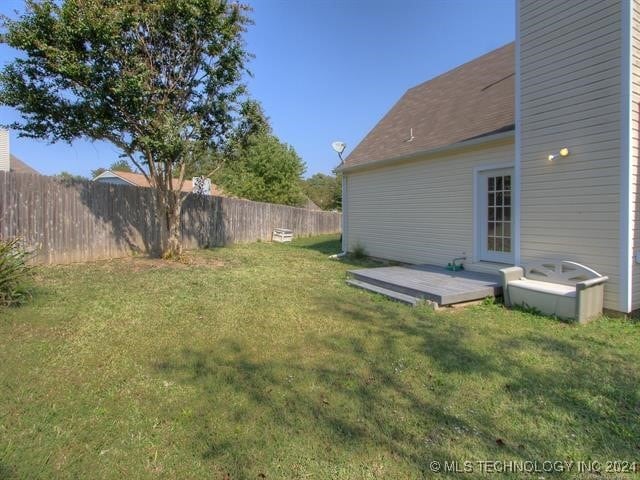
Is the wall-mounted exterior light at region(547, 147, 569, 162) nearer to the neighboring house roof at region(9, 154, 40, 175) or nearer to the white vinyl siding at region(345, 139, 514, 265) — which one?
the white vinyl siding at region(345, 139, 514, 265)

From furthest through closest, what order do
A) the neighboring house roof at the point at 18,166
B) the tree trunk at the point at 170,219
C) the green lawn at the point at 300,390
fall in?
the neighboring house roof at the point at 18,166, the tree trunk at the point at 170,219, the green lawn at the point at 300,390

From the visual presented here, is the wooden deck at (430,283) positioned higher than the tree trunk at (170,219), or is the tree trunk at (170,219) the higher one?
the tree trunk at (170,219)

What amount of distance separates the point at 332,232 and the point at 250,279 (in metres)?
16.6

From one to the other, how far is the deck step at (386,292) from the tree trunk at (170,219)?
4658mm

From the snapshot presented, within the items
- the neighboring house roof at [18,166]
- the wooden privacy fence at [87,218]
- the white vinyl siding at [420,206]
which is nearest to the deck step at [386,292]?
the white vinyl siding at [420,206]

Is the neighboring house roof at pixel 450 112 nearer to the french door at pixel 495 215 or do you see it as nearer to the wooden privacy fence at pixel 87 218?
the french door at pixel 495 215

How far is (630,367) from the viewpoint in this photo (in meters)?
3.48

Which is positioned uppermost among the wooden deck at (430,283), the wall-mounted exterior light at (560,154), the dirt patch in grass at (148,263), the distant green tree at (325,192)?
the distant green tree at (325,192)

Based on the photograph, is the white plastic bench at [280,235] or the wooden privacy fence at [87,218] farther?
the white plastic bench at [280,235]

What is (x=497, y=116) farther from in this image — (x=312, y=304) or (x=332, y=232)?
(x=332, y=232)

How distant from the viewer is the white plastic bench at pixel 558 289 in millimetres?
4770

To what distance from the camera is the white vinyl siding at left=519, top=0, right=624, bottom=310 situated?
4816 mm

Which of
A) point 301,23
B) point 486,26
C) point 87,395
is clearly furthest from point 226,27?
point 87,395

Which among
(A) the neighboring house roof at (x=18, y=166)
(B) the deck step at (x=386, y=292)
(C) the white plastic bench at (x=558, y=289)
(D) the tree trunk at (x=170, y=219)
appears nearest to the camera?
(C) the white plastic bench at (x=558, y=289)
